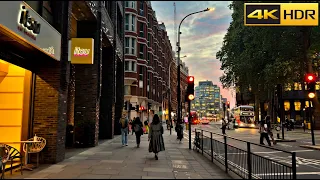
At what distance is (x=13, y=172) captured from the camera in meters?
8.79

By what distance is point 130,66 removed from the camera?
157 ft

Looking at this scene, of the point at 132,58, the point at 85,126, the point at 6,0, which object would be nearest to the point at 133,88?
the point at 132,58

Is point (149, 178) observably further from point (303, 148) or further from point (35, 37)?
point (303, 148)

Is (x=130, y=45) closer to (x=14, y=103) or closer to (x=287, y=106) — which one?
(x=287, y=106)

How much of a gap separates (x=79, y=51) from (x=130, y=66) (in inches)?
1431

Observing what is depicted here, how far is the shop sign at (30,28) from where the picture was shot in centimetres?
727

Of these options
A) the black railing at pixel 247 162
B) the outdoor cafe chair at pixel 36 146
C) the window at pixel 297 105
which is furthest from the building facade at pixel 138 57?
the outdoor cafe chair at pixel 36 146

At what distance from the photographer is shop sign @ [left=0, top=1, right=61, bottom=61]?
727cm

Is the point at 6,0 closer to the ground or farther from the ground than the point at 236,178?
farther from the ground

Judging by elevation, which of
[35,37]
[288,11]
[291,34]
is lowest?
[35,37]

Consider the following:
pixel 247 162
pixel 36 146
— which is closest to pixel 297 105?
pixel 247 162

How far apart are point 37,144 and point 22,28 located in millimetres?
3799

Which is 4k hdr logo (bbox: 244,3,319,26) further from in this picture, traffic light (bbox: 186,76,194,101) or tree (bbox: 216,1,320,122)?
tree (bbox: 216,1,320,122)

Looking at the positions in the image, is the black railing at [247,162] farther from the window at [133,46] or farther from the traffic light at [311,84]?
the window at [133,46]
